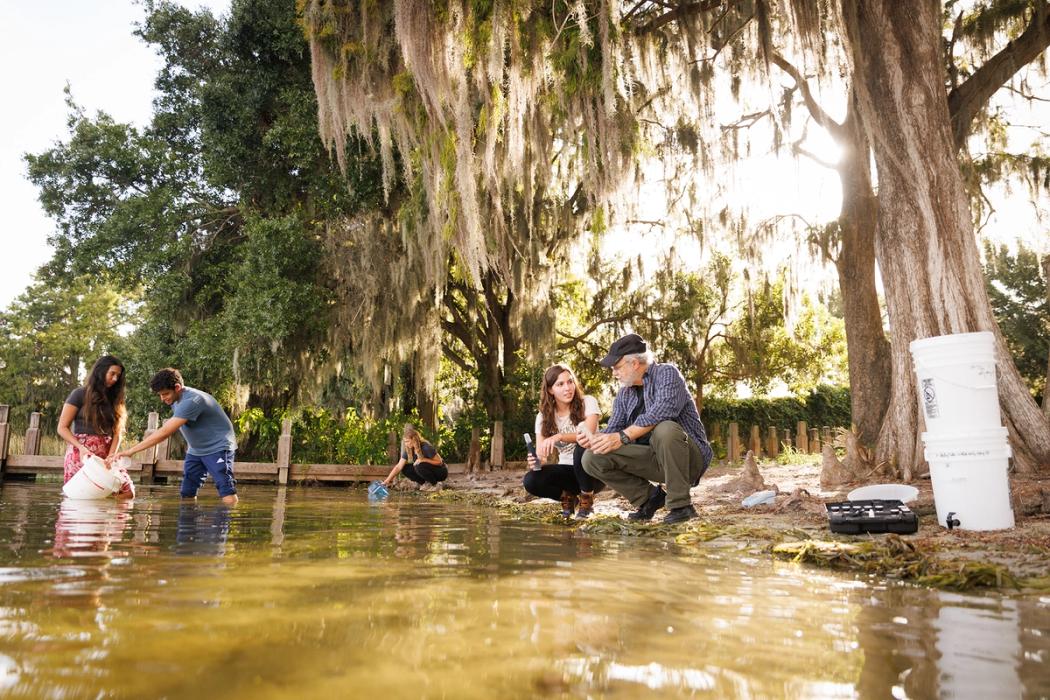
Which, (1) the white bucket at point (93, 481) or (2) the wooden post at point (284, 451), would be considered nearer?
(1) the white bucket at point (93, 481)

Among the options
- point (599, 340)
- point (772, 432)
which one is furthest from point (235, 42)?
point (772, 432)

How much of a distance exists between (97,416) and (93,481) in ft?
1.86

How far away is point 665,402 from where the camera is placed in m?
4.91

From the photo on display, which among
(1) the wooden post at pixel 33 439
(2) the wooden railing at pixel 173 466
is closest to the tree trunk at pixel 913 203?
(2) the wooden railing at pixel 173 466

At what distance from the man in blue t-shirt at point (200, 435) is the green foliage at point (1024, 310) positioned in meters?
22.6

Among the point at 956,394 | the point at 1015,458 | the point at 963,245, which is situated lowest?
the point at 1015,458

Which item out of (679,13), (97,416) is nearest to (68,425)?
(97,416)

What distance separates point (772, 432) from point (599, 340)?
16.3 feet

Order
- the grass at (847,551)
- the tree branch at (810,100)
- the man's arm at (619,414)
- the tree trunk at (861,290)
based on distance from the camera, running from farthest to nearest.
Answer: the tree branch at (810,100)
the tree trunk at (861,290)
the man's arm at (619,414)
the grass at (847,551)

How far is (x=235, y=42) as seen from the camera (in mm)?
15344

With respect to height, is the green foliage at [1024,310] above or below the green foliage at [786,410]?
above

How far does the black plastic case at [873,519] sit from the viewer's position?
405 cm

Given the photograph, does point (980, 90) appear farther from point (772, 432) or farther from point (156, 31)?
point (156, 31)

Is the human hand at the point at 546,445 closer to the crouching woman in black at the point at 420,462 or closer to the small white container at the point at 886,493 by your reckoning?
the small white container at the point at 886,493
